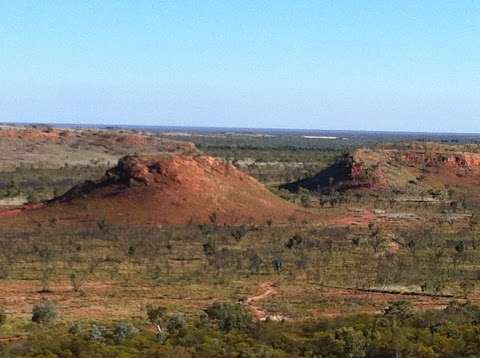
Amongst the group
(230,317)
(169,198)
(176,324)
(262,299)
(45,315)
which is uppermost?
(230,317)

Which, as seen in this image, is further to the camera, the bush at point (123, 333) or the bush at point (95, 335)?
the bush at point (123, 333)

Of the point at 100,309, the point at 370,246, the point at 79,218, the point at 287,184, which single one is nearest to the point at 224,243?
the point at 370,246

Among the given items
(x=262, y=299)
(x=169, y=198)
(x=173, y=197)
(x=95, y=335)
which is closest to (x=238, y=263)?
(x=262, y=299)

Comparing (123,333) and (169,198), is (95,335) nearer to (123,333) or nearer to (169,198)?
(123,333)

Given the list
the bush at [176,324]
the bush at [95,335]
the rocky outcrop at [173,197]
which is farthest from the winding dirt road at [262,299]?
the rocky outcrop at [173,197]

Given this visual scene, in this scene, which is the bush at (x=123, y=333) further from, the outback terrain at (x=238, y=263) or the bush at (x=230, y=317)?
the bush at (x=230, y=317)

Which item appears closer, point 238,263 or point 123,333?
point 123,333
